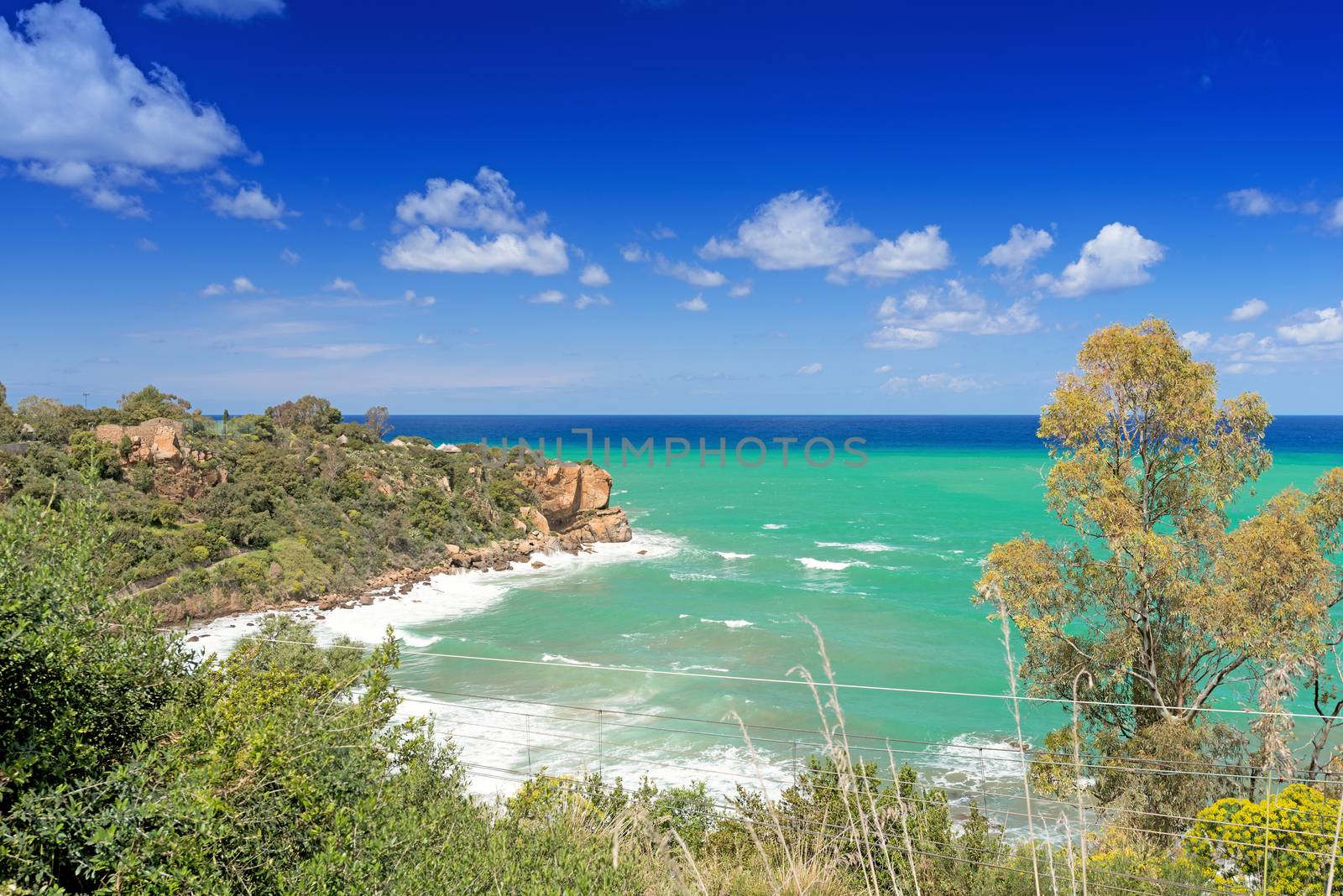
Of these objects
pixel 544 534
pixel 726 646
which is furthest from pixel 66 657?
pixel 544 534

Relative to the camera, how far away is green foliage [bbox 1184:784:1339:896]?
6957mm

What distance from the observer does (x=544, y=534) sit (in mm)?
39938

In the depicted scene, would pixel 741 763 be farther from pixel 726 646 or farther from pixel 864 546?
pixel 864 546

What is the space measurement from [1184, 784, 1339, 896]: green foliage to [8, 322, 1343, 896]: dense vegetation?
0.04 meters

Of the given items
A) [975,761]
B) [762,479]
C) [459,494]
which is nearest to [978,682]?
[975,761]

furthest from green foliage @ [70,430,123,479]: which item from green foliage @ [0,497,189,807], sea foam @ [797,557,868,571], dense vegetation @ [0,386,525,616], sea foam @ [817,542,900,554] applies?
sea foam @ [817,542,900,554]

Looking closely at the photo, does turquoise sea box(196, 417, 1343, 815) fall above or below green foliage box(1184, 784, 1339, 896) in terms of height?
below

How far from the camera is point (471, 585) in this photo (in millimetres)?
32031

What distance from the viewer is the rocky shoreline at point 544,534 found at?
103ft

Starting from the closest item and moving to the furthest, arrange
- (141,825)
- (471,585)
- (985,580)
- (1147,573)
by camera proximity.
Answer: (141,825) → (1147,573) → (985,580) → (471,585)

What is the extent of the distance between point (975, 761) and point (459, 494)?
29791mm

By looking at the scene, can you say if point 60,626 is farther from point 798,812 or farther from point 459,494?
point 459,494

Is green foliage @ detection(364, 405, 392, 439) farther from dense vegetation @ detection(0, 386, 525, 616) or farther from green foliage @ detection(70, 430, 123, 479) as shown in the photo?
green foliage @ detection(70, 430, 123, 479)

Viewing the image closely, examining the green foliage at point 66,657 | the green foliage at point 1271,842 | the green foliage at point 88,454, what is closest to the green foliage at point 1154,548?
the green foliage at point 1271,842
